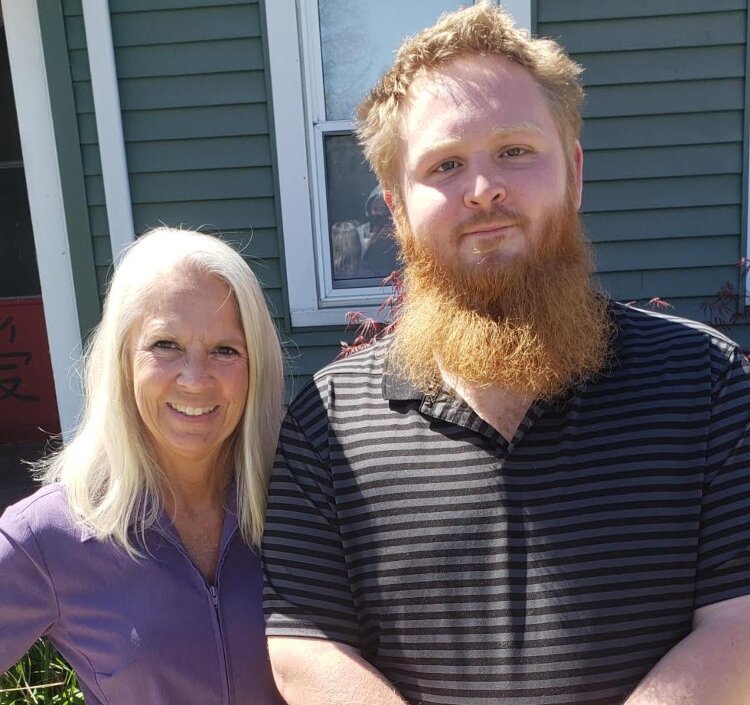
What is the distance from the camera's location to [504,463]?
1294mm

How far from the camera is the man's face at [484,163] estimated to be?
4.43 ft

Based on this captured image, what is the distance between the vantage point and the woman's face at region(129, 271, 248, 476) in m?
1.48

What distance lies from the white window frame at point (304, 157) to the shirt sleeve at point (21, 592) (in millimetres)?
2432

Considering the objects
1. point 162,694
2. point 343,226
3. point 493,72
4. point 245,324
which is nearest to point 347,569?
point 162,694

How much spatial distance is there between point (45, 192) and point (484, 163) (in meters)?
3.01

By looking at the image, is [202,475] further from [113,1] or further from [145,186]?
[113,1]

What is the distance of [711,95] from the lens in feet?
11.7

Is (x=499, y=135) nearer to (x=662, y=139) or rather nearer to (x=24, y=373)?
(x=662, y=139)

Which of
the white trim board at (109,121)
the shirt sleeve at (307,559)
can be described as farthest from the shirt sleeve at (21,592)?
the white trim board at (109,121)

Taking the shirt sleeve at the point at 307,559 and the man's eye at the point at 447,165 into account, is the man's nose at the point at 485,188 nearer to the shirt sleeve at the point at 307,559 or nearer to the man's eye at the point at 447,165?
the man's eye at the point at 447,165

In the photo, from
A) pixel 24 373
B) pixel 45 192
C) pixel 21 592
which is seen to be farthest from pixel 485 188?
pixel 24 373

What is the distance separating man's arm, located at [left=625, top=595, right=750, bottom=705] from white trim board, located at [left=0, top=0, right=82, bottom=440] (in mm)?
3081

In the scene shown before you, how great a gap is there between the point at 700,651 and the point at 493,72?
1.03 m

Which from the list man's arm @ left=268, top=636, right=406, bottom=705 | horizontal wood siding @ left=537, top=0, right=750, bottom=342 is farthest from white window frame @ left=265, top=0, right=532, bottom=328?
man's arm @ left=268, top=636, right=406, bottom=705
